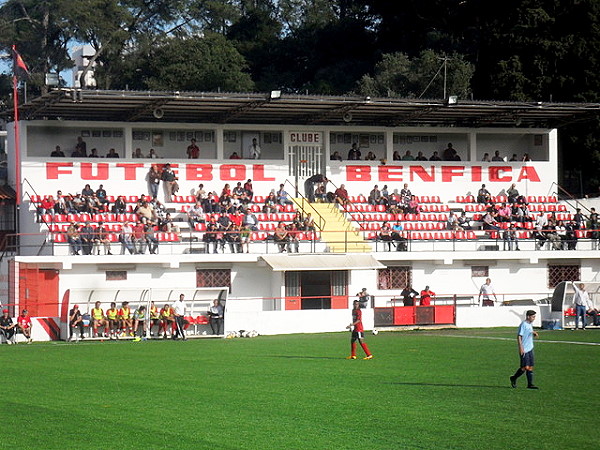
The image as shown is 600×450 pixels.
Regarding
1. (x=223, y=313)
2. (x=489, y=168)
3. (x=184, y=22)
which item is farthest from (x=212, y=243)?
(x=184, y=22)

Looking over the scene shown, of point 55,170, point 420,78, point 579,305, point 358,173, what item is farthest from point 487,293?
point 420,78

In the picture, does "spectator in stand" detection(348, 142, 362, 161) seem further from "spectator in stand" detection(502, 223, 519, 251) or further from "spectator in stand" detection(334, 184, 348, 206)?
"spectator in stand" detection(502, 223, 519, 251)

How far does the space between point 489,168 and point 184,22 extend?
3834 cm

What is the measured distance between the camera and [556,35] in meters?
58.5

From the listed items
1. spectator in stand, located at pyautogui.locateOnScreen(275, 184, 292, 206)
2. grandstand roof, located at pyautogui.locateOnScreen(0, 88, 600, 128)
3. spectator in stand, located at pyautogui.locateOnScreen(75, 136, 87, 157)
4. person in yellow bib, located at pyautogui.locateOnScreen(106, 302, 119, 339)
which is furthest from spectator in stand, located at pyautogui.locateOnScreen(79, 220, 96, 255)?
spectator in stand, located at pyautogui.locateOnScreen(275, 184, 292, 206)

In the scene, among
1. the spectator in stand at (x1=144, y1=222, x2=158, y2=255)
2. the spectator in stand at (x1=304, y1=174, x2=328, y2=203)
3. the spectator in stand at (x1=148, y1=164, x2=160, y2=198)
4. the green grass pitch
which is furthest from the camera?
the spectator in stand at (x1=304, y1=174, x2=328, y2=203)

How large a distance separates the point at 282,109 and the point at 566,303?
14538 millimetres

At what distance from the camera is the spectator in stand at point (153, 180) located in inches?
1821

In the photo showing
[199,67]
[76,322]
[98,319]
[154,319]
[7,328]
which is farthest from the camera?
[199,67]

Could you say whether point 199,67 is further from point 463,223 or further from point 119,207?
point 463,223

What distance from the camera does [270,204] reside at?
4644 cm

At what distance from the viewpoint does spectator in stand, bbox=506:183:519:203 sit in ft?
165

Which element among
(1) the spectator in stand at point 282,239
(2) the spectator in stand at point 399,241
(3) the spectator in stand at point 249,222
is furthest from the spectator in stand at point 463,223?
(3) the spectator in stand at point 249,222

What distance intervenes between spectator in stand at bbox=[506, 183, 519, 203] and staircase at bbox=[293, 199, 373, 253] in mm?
8427
